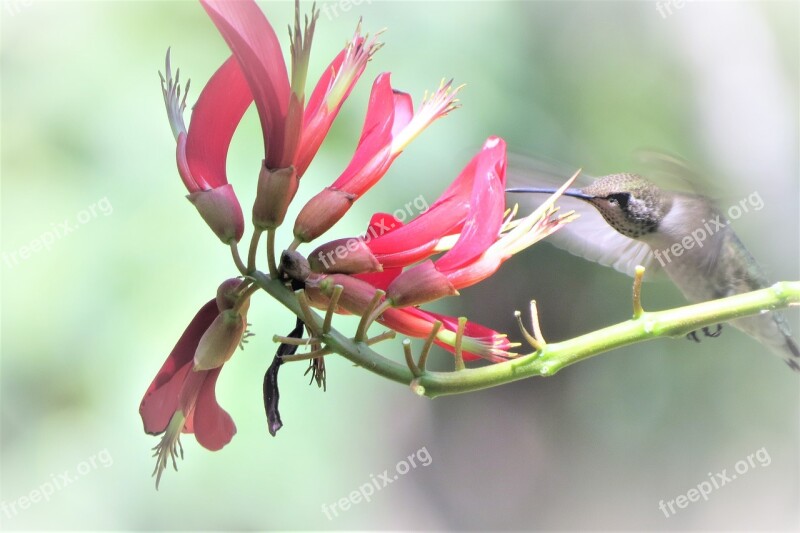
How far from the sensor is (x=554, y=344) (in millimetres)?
812

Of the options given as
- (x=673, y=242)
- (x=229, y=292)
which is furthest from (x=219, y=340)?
(x=673, y=242)

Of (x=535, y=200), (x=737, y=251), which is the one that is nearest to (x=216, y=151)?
(x=535, y=200)

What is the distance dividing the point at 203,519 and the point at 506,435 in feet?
6.56

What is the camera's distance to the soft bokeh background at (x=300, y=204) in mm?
2254

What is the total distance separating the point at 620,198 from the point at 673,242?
0.61 feet

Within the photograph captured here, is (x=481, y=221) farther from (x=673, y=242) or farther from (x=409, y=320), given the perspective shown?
(x=673, y=242)

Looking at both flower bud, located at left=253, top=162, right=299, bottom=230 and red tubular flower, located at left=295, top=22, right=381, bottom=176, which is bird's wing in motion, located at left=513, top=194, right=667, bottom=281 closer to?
red tubular flower, located at left=295, top=22, right=381, bottom=176

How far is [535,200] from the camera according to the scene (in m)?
1.65

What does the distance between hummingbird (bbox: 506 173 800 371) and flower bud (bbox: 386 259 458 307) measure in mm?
772

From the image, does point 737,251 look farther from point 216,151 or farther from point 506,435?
point 506,435

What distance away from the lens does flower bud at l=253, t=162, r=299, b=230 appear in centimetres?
87

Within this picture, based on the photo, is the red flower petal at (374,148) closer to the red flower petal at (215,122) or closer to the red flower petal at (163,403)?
the red flower petal at (215,122)

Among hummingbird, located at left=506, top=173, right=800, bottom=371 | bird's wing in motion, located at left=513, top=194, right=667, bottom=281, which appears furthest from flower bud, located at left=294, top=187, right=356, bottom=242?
bird's wing in motion, located at left=513, top=194, right=667, bottom=281

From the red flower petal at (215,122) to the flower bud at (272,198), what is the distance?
0.08 metres
